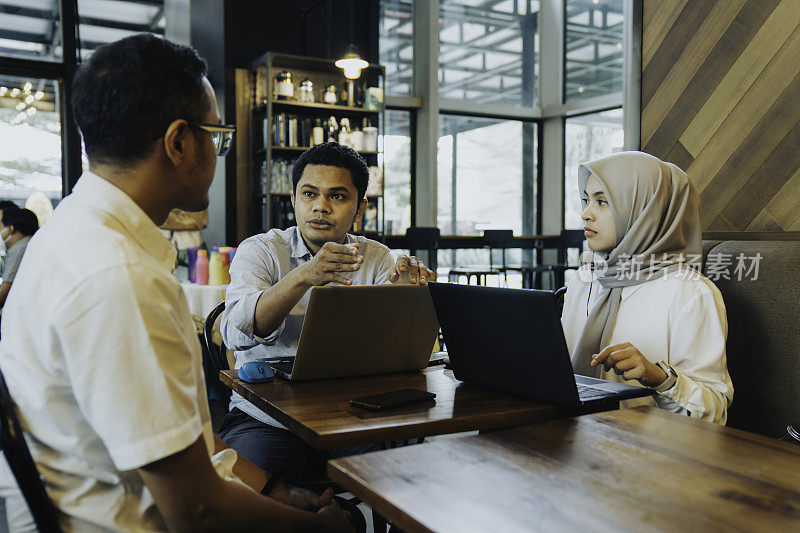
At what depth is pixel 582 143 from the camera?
9.25 m

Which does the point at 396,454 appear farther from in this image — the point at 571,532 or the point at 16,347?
the point at 16,347

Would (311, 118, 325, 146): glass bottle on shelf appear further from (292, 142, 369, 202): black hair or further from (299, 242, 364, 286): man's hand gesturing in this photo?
(299, 242, 364, 286): man's hand gesturing

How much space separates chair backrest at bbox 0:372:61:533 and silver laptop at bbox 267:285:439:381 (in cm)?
72

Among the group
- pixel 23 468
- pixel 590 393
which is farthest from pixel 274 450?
pixel 23 468

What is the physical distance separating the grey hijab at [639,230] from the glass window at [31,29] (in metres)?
5.81

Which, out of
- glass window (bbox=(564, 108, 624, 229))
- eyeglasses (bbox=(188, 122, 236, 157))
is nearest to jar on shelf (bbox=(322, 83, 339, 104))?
glass window (bbox=(564, 108, 624, 229))

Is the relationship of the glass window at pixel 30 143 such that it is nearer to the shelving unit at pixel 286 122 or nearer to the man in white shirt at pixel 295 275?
the shelving unit at pixel 286 122

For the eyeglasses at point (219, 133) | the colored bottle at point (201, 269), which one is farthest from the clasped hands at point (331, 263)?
the colored bottle at point (201, 269)

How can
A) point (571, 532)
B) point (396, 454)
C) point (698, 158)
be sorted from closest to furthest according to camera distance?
point (571, 532), point (396, 454), point (698, 158)

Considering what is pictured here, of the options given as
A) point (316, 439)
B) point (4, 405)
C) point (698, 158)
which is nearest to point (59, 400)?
point (4, 405)

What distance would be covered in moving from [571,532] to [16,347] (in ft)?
2.54

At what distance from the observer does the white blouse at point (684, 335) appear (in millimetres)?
1721

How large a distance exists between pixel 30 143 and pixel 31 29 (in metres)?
1.05

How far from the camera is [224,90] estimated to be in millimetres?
6258
